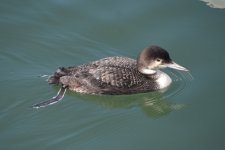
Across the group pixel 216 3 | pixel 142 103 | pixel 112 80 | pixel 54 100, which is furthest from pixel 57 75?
pixel 216 3

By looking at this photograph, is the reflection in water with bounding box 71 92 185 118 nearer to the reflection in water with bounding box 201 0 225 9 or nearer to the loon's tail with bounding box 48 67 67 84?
the loon's tail with bounding box 48 67 67 84

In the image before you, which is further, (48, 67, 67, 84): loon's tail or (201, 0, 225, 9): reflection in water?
(201, 0, 225, 9): reflection in water

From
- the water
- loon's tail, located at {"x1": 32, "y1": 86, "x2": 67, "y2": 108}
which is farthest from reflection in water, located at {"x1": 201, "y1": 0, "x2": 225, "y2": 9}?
loon's tail, located at {"x1": 32, "y1": 86, "x2": 67, "y2": 108}

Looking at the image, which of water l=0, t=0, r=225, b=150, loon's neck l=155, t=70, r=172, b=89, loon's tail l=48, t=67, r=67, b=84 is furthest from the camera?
loon's neck l=155, t=70, r=172, b=89

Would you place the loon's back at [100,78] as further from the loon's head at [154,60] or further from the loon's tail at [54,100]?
the loon's head at [154,60]

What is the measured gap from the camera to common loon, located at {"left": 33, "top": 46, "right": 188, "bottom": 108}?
9.02 m

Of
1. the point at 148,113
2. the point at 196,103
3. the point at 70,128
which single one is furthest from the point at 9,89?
the point at 196,103

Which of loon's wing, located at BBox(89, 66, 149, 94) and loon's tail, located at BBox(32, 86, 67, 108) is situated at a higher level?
loon's wing, located at BBox(89, 66, 149, 94)

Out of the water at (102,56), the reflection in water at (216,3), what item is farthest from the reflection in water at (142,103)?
the reflection in water at (216,3)

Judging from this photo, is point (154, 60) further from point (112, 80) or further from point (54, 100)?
point (54, 100)

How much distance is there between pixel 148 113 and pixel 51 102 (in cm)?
157

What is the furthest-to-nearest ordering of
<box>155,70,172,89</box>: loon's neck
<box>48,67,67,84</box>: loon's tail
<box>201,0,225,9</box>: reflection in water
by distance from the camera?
<box>201,0,225,9</box>: reflection in water → <box>155,70,172,89</box>: loon's neck → <box>48,67,67,84</box>: loon's tail

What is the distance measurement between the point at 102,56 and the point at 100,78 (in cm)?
122

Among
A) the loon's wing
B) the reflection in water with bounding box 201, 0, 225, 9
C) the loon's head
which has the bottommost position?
the loon's wing
